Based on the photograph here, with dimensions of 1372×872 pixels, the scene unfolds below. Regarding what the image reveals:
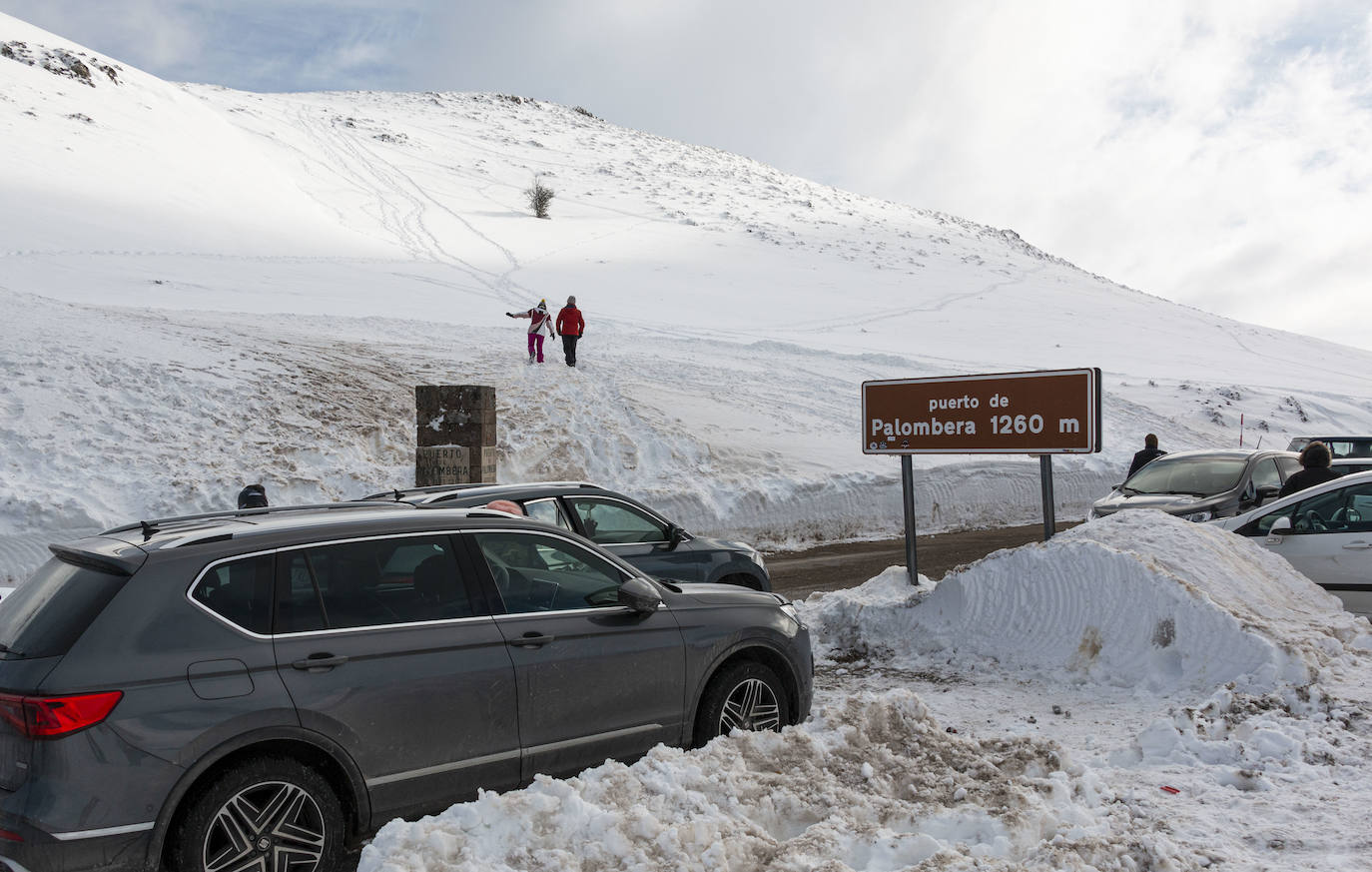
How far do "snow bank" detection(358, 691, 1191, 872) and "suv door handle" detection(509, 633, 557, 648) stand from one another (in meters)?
0.63

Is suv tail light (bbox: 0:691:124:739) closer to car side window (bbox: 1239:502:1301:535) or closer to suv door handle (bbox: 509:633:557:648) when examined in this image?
suv door handle (bbox: 509:633:557:648)

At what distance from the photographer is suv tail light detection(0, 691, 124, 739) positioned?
3.48 metres

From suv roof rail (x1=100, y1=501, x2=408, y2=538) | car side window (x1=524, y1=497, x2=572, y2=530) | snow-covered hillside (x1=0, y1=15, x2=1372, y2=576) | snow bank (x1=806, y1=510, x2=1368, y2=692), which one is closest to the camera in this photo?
suv roof rail (x1=100, y1=501, x2=408, y2=538)

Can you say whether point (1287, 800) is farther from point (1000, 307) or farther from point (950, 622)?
point (1000, 307)

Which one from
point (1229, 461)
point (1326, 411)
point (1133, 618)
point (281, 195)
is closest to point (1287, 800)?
point (1133, 618)

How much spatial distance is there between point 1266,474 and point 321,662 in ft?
38.8

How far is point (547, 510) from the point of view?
26.7 feet

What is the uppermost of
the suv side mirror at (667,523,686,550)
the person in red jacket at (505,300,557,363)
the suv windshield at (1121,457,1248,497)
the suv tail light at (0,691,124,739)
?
the person in red jacket at (505,300,557,363)

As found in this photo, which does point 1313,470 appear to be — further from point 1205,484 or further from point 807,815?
point 807,815

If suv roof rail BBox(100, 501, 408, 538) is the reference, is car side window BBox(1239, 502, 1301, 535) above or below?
below

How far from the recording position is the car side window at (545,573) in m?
4.75

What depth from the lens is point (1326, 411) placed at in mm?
30359

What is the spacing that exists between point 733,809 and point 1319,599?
20.8ft

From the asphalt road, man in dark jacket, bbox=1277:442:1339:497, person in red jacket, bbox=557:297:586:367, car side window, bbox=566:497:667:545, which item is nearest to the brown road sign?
the asphalt road
